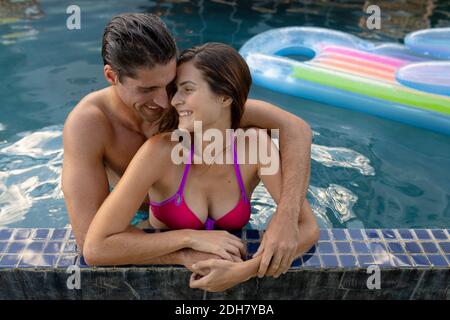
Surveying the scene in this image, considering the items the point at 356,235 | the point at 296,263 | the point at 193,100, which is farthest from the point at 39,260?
the point at 356,235

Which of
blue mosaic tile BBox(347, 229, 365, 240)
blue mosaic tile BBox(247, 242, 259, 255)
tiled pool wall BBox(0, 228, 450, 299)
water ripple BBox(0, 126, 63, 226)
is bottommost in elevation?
water ripple BBox(0, 126, 63, 226)

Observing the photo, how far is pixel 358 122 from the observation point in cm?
461

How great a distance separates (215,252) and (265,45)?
12.8 feet

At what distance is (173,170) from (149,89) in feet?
1.31

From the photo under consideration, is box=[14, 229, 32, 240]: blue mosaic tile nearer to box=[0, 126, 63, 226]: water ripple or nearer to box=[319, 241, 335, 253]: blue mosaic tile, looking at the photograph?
box=[0, 126, 63, 226]: water ripple

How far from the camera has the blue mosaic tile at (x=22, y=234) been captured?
7.64ft

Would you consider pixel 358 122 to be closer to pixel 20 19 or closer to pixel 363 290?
pixel 363 290

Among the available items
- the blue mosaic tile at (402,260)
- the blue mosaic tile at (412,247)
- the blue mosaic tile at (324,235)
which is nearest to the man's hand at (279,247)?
the blue mosaic tile at (324,235)

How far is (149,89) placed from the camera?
83.3 inches

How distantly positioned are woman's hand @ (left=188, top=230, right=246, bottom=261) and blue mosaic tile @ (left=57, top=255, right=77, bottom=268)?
2.00 feet

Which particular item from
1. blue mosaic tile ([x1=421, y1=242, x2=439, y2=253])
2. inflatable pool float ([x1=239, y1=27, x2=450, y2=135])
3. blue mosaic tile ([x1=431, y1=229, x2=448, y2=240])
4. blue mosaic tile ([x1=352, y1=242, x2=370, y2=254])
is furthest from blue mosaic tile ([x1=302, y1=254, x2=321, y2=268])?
inflatable pool float ([x1=239, y1=27, x2=450, y2=135])

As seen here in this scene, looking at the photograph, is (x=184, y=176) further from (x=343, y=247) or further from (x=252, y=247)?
(x=343, y=247)

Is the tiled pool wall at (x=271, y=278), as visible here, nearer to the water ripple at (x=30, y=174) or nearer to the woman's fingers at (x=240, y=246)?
the woman's fingers at (x=240, y=246)

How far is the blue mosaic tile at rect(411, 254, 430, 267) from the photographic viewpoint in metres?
2.25
